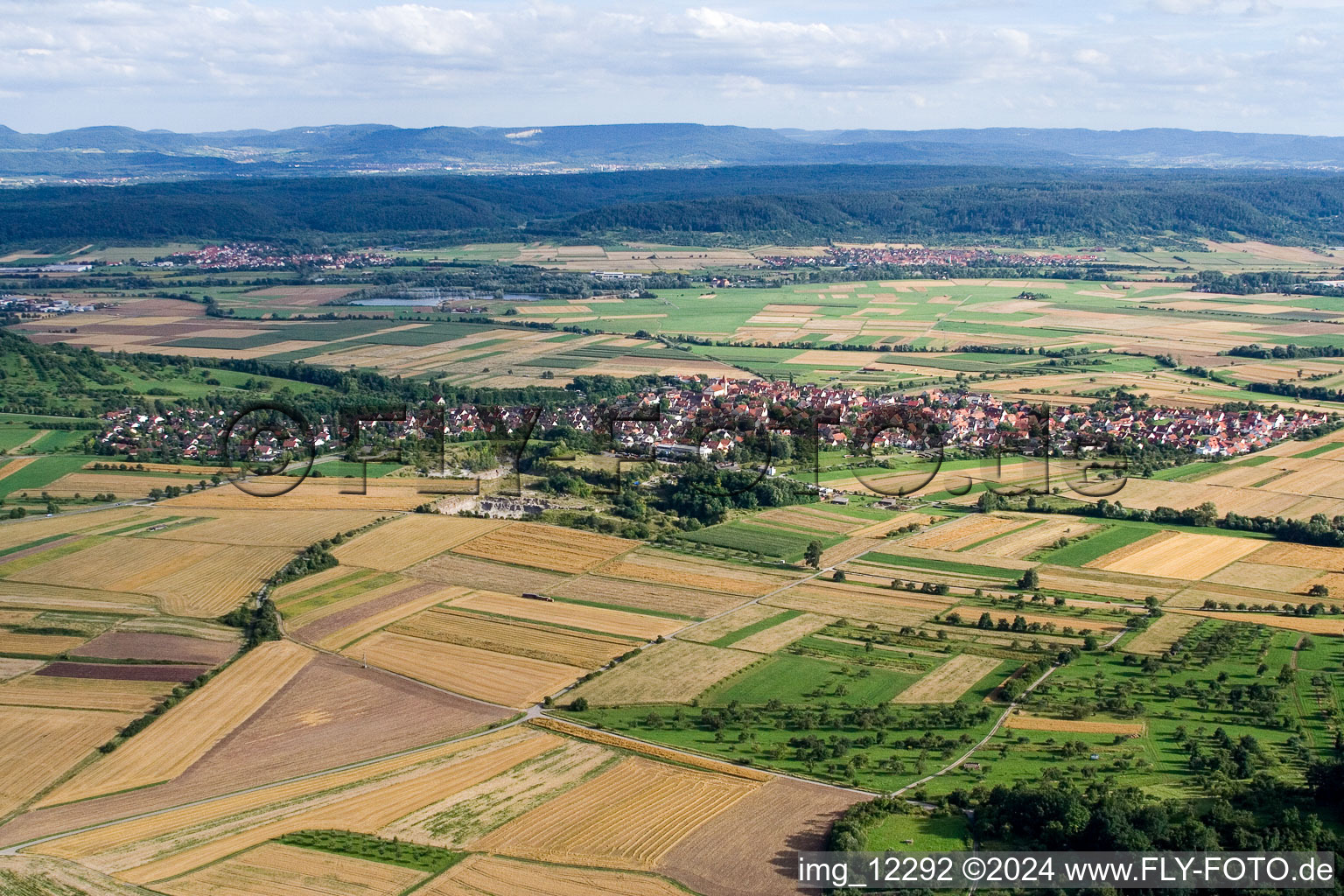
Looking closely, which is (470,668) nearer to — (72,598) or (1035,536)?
(72,598)

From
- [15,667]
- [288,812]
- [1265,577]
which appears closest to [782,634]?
[288,812]

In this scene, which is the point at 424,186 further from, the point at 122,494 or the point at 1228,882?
the point at 1228,882

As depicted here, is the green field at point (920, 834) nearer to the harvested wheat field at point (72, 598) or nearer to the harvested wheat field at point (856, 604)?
A: the harvested wheat field at point (856, 604)

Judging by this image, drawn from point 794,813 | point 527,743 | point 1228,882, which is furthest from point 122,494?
point 1228,882

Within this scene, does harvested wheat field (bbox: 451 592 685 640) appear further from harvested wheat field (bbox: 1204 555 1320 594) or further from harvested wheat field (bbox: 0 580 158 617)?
harvested wheat field (bbox: 1204 555 1320 594)

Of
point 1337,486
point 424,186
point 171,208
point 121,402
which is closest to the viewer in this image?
point 1337,486

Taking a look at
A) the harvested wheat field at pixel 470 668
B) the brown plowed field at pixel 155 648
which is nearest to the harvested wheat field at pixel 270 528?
the brown plowed field at pixel 155 648
